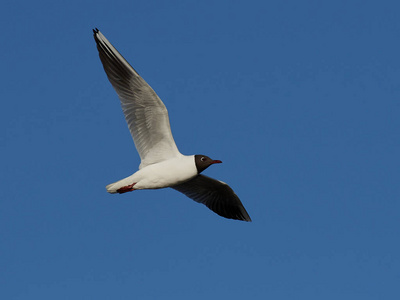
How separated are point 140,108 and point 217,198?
4.24 m

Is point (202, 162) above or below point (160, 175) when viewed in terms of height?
above

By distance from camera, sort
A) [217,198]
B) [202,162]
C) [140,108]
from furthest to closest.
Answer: [217,198]
[202,162]
[140,108]

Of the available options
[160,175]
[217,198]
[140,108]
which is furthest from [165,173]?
[217,198]

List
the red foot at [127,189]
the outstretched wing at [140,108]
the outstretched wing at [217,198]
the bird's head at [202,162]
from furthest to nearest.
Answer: the outstretched wing at [217,198] → the bird's head at [202,162] → the red foot at [127,189] → the outstretched wing at [140,108]

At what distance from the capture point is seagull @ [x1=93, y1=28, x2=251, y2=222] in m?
14.2

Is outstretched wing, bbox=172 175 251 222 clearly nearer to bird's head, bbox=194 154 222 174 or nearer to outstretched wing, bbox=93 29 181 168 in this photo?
bird's head, bbox=194 154 222 174

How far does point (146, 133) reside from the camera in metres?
14.7

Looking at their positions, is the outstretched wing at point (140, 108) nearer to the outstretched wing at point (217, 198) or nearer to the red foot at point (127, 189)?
the red foot at point (127, 189)

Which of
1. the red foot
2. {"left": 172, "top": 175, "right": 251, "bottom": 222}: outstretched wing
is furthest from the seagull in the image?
{"left": 172, "top": 175, "right": 251, "bottom": 222}: outstretched wing

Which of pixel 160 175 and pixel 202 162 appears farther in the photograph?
pixel 202 162

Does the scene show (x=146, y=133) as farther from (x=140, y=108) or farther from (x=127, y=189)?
(x=127, y=189)

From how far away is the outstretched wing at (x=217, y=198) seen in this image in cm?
1730

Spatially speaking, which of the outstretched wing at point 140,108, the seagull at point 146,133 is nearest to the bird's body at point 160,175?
the seagull at point 146,133

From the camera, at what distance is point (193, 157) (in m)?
14.6
